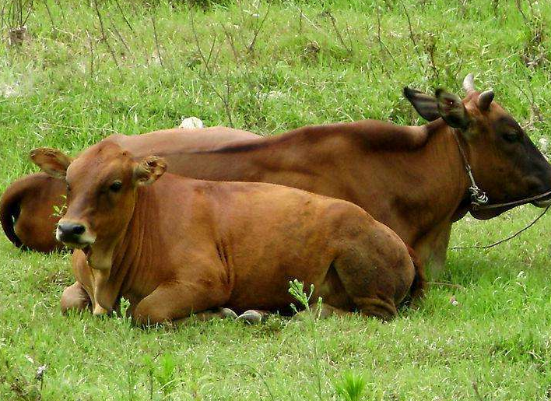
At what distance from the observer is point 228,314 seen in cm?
878

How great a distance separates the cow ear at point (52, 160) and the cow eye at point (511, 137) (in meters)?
3.34

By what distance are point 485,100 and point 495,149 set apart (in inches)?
15.1

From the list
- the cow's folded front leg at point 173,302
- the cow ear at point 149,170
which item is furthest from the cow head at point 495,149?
the cow's folded front leg at point 173,302

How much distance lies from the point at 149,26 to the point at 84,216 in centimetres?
698

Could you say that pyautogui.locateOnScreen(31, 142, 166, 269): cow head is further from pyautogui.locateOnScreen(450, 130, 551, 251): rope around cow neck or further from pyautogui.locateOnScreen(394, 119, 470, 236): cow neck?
pyautogui.locateOnScreen(450, 130, 551, 251): rope around cow neck

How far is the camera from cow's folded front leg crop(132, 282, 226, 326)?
8547 millimetres

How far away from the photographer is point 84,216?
8383 millimetres

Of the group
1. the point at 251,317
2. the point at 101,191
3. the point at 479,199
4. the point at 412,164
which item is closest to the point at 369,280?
the point at 251,317

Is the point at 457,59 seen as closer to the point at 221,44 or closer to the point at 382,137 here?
the point at 221,44

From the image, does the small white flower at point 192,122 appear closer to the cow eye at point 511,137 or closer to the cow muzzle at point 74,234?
the cow eye at point 511,137

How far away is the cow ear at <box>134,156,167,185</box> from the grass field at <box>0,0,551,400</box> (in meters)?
0.95

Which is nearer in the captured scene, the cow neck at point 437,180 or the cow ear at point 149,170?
the cow ear at point 149,170

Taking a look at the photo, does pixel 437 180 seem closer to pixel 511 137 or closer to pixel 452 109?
pixel 452 109

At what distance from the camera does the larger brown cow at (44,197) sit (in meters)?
10.1
